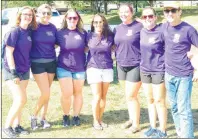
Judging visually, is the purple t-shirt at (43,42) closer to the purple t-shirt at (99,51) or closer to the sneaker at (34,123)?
the purple t-shirt at (99,51)

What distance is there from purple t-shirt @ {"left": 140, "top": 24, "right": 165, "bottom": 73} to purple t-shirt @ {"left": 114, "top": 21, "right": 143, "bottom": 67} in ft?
0.61

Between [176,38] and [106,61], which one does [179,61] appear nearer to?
[176,38]

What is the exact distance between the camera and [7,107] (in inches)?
289

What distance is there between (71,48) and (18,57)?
2.72 ft

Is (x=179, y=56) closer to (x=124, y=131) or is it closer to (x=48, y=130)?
(x=124, y=131)

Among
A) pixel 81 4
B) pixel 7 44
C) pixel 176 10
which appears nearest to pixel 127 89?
pixel 176 10

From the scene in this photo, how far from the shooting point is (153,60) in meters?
5.20

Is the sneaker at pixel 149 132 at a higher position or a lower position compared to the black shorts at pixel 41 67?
lower

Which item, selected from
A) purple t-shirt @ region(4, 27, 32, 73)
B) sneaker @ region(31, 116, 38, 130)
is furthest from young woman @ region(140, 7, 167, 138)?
sneaker @ region(31, 116, 38, 130)

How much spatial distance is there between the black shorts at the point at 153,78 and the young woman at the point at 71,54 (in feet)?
3.42

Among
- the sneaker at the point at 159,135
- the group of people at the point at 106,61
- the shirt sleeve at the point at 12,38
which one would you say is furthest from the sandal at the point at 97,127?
the shirt sleeve at the point at 12,38

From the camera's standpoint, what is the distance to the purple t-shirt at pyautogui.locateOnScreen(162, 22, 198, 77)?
4.75 m

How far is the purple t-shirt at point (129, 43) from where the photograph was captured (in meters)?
5.44

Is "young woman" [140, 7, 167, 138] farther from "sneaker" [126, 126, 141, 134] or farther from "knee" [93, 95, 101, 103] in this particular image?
"knee" [93, 95, 101, 103]
